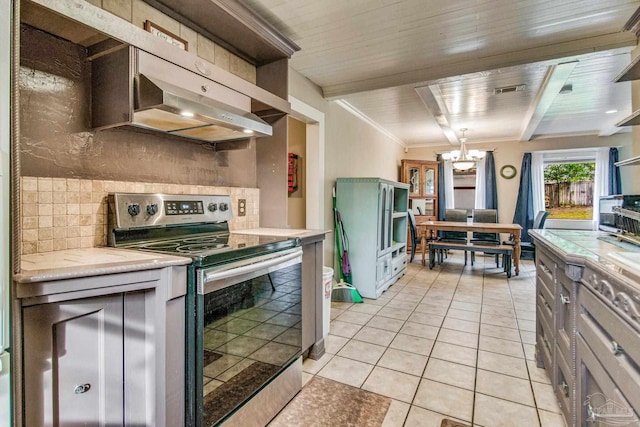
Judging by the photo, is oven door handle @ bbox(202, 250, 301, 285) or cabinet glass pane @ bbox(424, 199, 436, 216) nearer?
oven door handle @ bbox(202, 250, 301, 285)

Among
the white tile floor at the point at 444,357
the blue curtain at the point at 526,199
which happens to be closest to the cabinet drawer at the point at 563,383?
the white tile floor at the point at 444,357

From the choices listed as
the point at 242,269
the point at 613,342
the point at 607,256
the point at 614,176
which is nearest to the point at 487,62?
the point at 607,256

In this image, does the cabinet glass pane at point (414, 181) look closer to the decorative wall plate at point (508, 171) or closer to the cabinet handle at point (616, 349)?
the decorative wall plate at point (508, 171)

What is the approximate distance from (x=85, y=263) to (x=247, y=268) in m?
0.59

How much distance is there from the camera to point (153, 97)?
132cm

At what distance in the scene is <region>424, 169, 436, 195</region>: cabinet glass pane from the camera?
23.0 ft

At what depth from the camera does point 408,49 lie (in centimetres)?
266

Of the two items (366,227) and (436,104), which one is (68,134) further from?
(436,104)

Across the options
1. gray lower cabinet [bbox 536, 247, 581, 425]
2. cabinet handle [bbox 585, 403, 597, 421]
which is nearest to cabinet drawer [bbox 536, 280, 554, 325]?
gray lower cabinet [bbox 536, 247, 581, 425]

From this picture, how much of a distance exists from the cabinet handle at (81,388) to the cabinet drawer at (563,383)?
1873 mm

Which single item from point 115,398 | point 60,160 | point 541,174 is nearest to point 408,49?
point 60,160

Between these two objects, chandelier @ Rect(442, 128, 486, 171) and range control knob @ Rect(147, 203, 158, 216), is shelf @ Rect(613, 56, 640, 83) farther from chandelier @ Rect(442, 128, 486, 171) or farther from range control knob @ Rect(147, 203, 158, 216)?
chandelier @ Rect(442, 128, 486, 171)

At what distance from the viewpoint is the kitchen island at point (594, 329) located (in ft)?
2.99

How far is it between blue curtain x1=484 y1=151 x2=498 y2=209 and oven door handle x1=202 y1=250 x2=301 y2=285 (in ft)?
19.9
